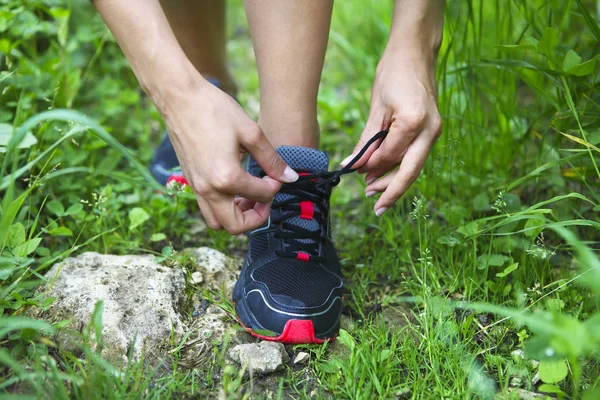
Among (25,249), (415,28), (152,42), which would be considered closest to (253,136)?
(152,42)

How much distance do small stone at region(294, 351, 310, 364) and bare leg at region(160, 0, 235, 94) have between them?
3.53ft

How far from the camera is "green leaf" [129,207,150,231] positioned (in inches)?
65.7

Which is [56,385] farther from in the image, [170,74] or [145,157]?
[145,157]

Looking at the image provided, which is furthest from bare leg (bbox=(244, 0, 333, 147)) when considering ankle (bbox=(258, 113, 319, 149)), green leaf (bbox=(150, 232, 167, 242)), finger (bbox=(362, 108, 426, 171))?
green leaf (bbox=(150, 232, 167, 242))

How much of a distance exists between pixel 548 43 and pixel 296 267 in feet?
2.68

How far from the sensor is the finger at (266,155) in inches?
46.6

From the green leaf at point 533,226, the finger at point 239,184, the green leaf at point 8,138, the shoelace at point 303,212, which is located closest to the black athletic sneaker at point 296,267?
the shoelace at point 303,212

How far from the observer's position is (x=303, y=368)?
4.30 feet

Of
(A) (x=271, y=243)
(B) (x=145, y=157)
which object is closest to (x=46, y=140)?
(B) (x=145, y=157)

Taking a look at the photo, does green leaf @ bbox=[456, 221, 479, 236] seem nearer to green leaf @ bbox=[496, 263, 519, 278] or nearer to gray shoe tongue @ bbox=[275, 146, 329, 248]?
green leaf @ bbox=[496, 263, 519, 278]

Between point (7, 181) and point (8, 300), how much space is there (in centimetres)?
30

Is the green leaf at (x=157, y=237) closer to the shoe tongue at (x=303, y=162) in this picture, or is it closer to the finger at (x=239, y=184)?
the shoe tongue at (x=303, y=162)

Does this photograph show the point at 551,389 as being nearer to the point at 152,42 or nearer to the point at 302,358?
the point at 302,358

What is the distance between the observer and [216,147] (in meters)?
1.15
